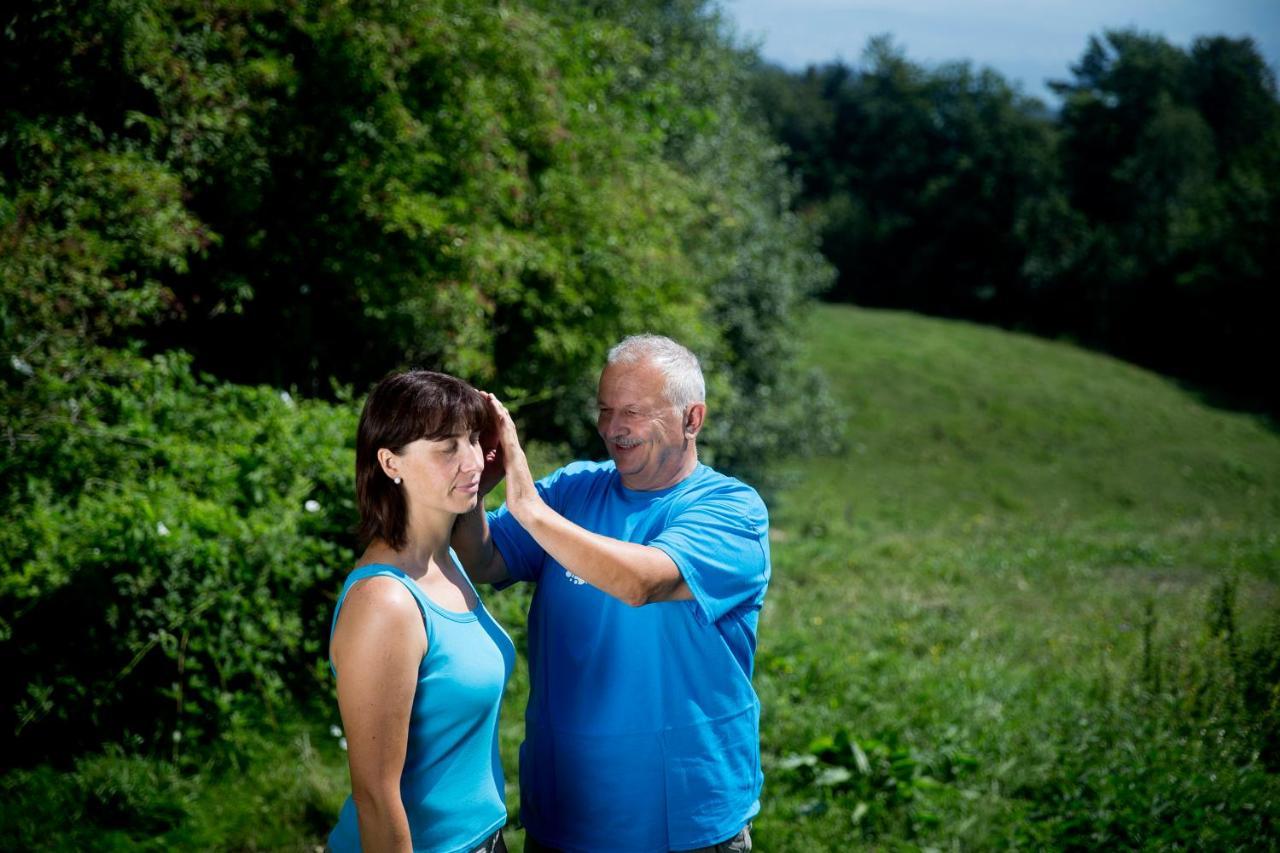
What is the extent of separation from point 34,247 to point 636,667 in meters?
5.00

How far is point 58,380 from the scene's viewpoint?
5434 millimetres

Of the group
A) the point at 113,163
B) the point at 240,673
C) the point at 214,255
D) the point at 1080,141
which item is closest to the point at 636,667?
the point at 240,673

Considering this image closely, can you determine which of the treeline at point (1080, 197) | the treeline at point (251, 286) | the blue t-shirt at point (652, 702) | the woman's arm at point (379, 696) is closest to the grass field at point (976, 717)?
the treeline at point (251, 286)

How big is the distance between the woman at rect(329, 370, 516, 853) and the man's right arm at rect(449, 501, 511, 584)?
0.25 meters

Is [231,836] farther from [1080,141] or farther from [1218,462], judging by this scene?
[1080,141]

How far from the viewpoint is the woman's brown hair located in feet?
7.95

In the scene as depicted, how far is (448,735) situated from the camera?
236 cm

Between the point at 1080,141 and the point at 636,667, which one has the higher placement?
the point at 1080,141

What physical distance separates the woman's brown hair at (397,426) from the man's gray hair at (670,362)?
54 centimetres

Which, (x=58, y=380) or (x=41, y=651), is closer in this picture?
(x=41, y=651)

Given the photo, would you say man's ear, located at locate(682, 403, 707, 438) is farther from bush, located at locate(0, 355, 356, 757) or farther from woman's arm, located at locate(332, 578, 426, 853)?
bush, located at locate(0, 355, 356, 757)

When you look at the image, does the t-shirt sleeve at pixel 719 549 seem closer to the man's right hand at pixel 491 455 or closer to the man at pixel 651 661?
the man at pixel 651 661

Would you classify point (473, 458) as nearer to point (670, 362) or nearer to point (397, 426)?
point (397, 426)

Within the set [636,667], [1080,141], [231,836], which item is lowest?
[231,836]
